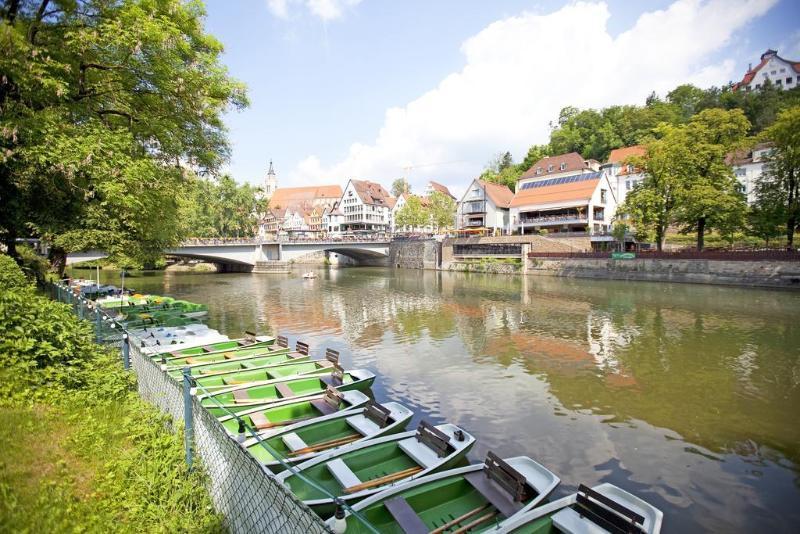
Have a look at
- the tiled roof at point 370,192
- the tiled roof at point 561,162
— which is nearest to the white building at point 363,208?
the tiled roof at point 370,192

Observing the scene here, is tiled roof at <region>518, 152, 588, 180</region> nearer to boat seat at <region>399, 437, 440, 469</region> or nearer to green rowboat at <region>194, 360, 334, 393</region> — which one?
green rowboat at <region>194, 360, 334, 393</region>

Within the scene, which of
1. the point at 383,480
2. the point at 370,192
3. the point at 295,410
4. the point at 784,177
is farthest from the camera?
the point at 370,192

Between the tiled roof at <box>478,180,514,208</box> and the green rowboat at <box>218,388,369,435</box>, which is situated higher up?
the tiled roof at <box>478,180,514,208</box>

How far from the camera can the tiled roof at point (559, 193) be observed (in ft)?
209

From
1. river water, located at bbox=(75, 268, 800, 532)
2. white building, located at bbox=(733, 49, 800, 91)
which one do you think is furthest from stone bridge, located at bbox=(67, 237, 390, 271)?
white building, located at bbox=(733, 49, 800, 91)

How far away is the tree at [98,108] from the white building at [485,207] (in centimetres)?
6263

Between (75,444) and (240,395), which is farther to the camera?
(240,395)

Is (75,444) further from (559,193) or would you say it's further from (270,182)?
(270,182)

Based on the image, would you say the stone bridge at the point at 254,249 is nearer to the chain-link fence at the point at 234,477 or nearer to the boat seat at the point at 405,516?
the chain-link fence at the point at 234,477

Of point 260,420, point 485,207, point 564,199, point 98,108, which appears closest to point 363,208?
point 485,207

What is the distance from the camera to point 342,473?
664 centimetres

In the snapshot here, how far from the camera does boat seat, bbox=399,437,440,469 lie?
7121 mm

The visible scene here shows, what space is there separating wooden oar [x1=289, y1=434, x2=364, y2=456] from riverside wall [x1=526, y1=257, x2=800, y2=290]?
142 ft

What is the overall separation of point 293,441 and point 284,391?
8.80ft
